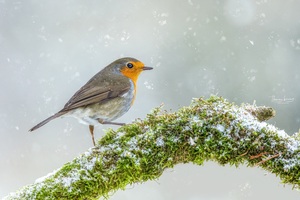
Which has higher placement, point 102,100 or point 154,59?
point 154,59

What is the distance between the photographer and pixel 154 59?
38.5 feet

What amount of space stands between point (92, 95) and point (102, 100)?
12cm

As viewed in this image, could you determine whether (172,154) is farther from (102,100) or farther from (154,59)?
(154,59)

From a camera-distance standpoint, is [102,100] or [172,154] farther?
[102,100]

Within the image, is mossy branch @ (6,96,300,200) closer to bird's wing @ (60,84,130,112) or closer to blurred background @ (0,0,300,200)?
bird's wing @ (60,84,130,112)

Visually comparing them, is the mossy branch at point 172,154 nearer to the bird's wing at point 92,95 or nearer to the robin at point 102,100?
the robin at point 102,100

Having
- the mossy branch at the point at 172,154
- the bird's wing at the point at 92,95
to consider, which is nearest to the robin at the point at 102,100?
the bird's wing at the point at 92,95

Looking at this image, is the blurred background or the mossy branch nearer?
the mossy branch

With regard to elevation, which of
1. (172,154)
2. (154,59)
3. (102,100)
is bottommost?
(172,154)

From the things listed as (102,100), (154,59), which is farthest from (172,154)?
(154,59)

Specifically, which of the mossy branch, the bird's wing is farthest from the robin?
the mossy branch

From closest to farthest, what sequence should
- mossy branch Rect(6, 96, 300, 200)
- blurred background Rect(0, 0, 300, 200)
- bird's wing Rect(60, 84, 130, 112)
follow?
mossy branch Rect(6, 96, 300, 200) → bird's wing Rect(60, 84, 130, 112) → blurred background Rect(0, 0, 300, 200)

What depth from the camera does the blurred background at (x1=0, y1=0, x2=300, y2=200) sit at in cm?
1020

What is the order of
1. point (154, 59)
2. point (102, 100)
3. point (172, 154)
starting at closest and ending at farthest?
1. point (172, 154)
2. point (102, 100)
3. point (154, 59)
